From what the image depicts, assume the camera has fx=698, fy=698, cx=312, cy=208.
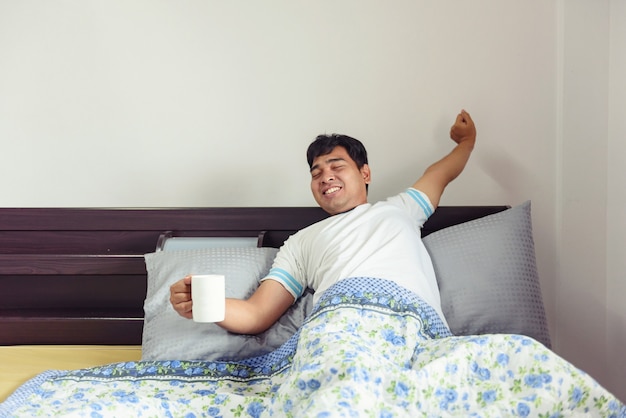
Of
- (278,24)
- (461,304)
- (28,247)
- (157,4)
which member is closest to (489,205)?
(461,304)

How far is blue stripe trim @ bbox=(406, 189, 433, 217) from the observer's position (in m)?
2.31

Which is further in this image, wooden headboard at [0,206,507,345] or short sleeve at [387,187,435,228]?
wooden headboard at [0,206,507,345]

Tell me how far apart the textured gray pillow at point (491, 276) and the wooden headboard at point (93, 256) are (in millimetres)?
261

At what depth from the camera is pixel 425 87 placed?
259 cm

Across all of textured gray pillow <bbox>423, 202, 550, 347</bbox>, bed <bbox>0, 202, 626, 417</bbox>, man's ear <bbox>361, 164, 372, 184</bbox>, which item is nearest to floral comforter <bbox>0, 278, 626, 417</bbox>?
bed <bbox>0, 202, 626, 417</bbox>

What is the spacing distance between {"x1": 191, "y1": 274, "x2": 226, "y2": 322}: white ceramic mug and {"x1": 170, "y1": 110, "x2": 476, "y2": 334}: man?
240 millimetres

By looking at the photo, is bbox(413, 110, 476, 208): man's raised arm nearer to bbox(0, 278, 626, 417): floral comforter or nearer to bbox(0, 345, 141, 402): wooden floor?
bbox(0, 278, 626, 417): floral comforter

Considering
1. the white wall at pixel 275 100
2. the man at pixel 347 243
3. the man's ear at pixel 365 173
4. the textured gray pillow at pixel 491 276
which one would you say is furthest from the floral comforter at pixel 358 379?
the white wall at pixel 275 100

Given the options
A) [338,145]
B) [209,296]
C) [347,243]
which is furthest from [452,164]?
[209,296]

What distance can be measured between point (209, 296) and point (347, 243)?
0.64m

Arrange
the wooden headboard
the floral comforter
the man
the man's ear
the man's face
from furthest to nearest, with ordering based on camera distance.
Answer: the wooden headboard → the man's ear → the man's face → the man → the floral comforter

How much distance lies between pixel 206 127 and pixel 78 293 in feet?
2.59

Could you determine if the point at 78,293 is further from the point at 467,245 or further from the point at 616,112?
the point at 616,112

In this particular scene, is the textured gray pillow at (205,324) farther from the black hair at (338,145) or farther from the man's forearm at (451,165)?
the man's forearm at (451,165)
